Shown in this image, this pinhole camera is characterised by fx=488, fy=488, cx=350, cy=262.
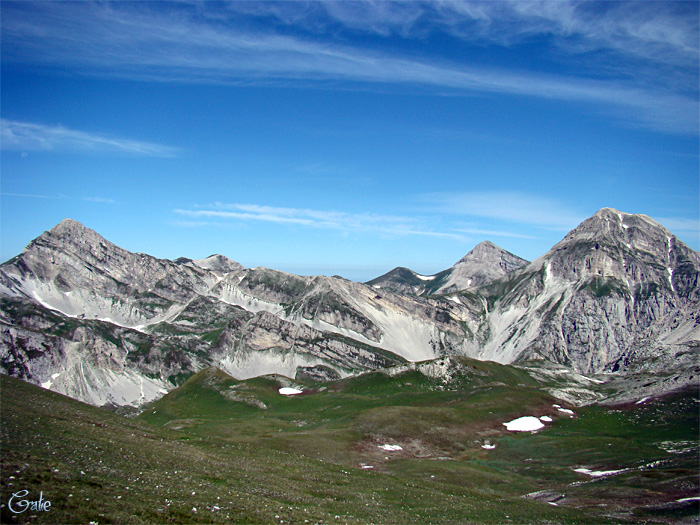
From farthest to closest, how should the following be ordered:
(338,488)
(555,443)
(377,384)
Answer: (377,384) → (555,443) → (338,488)

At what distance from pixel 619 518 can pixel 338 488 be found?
24.8 meters

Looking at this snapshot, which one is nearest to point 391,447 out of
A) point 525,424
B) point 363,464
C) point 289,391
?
point 363,464

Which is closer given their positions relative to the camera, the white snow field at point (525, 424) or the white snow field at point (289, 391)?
the white snow field at point (525, 424)

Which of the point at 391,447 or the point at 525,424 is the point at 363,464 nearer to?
the point at 391,447

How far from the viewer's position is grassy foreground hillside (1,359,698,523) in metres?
27.0

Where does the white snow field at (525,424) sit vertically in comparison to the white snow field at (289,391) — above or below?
above

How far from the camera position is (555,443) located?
92.2 meters

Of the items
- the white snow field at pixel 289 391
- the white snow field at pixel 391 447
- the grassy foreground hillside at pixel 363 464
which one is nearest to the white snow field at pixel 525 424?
the grassy foreground hillside at pixel 363 464

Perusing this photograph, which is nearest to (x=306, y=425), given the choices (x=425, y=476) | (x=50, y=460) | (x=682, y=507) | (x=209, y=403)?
(x=209, y=403)

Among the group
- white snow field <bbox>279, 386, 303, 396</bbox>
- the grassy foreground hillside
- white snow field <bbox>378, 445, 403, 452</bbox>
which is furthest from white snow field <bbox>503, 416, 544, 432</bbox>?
white snow field <bbox>279, 386, 303, 396</bbox>

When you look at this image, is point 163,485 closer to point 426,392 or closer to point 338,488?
point 338,488

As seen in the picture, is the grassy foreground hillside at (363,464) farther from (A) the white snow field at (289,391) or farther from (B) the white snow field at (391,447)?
(A) the white snow field at (289,391)

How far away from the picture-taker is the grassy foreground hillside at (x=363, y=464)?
27.0 metres

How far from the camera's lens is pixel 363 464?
7425 centimetres
